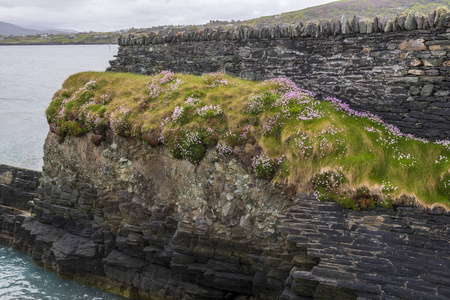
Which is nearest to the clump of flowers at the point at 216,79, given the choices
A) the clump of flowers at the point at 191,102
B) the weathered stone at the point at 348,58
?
the weathered stone at the point at 348,58

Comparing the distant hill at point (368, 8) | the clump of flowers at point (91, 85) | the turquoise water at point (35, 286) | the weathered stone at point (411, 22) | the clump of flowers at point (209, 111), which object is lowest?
the turquoise water at point (35, 286)

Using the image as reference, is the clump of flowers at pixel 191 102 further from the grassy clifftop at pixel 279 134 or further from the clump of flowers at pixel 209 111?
the clump of flowers at pixel 209 111

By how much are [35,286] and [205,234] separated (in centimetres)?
924

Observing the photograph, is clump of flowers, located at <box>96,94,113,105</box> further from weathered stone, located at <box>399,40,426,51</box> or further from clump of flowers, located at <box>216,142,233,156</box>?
weathered stone, located at <box>399,40,426,51</box>

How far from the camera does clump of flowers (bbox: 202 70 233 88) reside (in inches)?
702

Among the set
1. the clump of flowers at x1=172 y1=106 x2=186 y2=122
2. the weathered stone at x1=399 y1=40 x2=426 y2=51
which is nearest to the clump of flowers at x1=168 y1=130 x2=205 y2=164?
the clump of flowers at x1=172 y1=106 x2=186 y2=122

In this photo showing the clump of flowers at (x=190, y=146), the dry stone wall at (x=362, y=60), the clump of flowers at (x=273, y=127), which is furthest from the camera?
the clump of flowers at (x=190, y=146)

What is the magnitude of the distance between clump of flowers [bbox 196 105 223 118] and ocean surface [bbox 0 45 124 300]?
8.88 meters

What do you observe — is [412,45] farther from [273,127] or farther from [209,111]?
[209,111]

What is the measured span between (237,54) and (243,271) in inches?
391

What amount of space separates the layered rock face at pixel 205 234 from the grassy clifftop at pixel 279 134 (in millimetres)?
538

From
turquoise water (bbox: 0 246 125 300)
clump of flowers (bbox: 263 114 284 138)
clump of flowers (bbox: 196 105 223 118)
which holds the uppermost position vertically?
clump of flowers (bbox: 196 105 223 118)

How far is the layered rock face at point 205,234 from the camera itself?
1074 centimetres

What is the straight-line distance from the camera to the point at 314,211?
39.7ft
